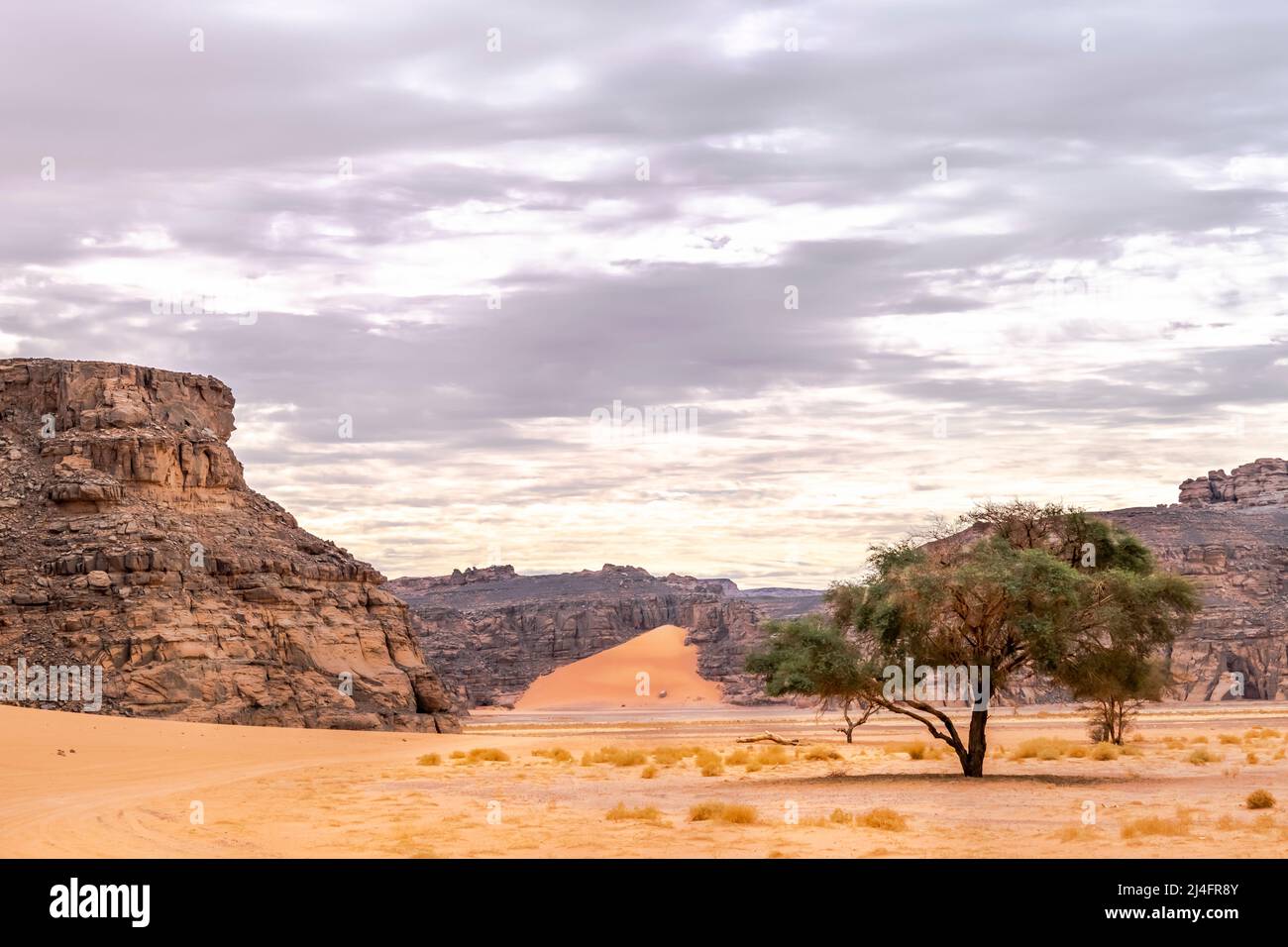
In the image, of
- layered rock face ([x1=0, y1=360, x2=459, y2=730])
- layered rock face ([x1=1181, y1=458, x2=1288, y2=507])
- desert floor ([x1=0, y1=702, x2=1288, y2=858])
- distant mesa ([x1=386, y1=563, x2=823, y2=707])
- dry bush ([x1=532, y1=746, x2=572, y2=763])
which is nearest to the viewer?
desert floor ([x1=0, y1=702, x2=1288, y2=858])

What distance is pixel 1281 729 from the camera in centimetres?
5862

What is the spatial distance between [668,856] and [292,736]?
32100 mm

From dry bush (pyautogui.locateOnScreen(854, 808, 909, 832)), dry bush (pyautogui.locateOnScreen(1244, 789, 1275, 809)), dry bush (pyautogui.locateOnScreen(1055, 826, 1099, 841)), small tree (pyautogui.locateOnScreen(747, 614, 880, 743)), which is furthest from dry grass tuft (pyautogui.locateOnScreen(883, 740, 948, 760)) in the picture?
dry bush (pyautogui.locateOnScreen(1055, 826, 1099, 841))

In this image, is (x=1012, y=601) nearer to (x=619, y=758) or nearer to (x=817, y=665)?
(x=817, y=665)

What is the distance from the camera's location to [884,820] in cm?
1994

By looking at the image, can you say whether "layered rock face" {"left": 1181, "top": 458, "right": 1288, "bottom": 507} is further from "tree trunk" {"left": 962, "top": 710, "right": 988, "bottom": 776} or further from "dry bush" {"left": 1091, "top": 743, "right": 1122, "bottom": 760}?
"tree trunk" {"left": 962, "top": 710, "right": 988, "bottom": 776}

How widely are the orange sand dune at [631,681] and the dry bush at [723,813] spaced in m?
95.7

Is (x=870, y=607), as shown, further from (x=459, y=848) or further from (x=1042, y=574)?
(x=459, y=848)

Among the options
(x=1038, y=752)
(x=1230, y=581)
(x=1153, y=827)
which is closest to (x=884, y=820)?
(x=1153, y=827)

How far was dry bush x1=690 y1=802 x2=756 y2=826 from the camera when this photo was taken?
20859 millimetres

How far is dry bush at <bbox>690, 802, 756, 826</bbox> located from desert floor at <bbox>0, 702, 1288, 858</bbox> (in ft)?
0.23

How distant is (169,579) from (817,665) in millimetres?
32607

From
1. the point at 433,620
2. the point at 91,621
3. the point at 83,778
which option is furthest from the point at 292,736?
the point at 433,620

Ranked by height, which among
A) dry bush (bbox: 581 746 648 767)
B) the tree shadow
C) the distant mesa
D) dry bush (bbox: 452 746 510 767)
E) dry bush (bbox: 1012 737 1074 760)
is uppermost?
the tree shadow
